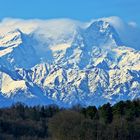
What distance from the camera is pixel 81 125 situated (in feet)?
321

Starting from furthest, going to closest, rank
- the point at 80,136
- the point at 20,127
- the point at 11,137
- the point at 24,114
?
the point at 24,114 < the point at 20,127 < the point at 11,137 < the point at 80,136

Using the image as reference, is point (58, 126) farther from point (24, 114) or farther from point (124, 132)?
point (24, 114)

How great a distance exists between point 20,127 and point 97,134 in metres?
21.8

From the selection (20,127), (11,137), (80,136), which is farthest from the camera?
(20,127)

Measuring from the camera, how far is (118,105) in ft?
364

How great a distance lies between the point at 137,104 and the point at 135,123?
12.7 metres

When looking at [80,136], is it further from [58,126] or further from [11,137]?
[11,137]

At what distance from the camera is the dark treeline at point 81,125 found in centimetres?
9688

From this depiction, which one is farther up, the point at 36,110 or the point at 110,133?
the point at 36,110

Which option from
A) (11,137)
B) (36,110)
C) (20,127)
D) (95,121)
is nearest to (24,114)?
(36,110)

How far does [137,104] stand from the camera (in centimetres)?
11312

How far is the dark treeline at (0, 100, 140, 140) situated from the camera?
96.9 meters

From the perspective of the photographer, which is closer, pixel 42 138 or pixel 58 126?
pixel 58 126

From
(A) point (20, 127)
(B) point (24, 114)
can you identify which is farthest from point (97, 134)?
(B) point (24, 114)
